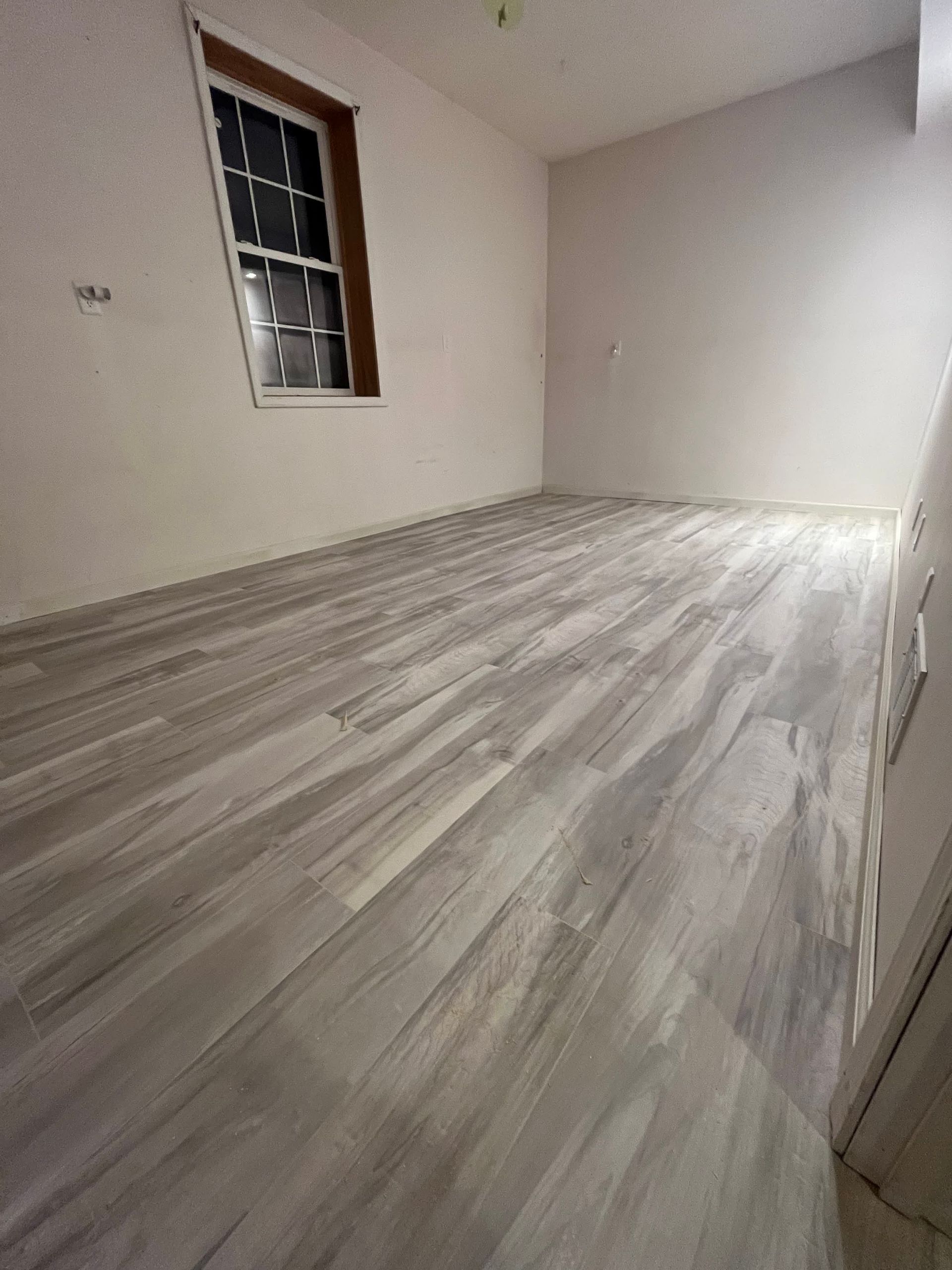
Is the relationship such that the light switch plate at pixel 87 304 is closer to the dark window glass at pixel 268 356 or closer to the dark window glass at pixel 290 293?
the dark window glass at pixel 268 356

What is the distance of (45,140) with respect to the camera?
6.73 feet

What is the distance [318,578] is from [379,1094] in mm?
2432

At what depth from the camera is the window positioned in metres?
2.74

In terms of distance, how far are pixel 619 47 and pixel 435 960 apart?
→ 15.1 ft

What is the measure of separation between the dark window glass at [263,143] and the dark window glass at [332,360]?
2.65ft

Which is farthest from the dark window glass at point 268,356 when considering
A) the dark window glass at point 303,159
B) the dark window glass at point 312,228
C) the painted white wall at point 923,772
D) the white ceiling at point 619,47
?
the painted white wall at point 923,772

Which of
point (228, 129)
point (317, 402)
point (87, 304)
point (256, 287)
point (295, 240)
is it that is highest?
point (228, 129)

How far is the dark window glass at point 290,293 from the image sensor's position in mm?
3119

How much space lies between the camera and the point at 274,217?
3.05m

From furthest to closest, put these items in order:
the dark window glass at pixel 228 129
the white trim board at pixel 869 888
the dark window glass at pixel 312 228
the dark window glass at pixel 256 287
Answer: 1. the dark window glass at pixel 312 228
2. the dark window glass at pixel 256 287
3. the dark window glass at pixel 228 129
4. the white trim board at pixel 869 888

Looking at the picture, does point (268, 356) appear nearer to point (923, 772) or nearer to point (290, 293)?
point (290, 293)

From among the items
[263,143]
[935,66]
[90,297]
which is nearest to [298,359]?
[263,143]

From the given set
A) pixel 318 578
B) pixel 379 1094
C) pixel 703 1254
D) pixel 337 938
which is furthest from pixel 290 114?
pixel 703 1254

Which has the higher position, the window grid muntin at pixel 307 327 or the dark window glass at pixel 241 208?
the dark window glass at pixel 241 208
